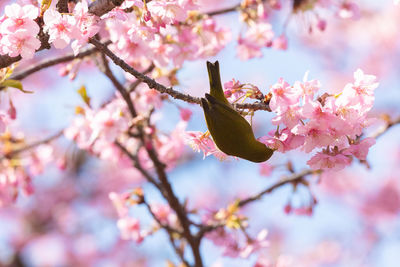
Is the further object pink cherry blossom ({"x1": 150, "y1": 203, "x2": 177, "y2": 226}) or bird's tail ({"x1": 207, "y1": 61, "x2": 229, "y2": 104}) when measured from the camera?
pink cherry blossom ({"x1": 150, "y1": 203, "x2": 177, "y2": 226})

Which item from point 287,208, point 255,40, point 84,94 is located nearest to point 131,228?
point 84,94

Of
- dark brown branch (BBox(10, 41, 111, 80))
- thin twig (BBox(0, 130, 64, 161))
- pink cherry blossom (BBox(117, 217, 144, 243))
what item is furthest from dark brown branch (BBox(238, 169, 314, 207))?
thin twig (BBox(0, 130, 64, 161))

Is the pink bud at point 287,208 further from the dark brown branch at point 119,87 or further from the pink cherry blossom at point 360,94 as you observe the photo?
the pink cherry blossom at point 360,94

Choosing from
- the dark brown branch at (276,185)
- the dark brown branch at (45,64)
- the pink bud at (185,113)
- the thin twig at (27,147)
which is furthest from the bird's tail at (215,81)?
the thin twig at (27,147)

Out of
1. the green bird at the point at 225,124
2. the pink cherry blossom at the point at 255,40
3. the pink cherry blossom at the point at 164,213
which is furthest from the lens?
the pink cherry blossom at the point at 164,213

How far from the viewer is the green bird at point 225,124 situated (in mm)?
1418

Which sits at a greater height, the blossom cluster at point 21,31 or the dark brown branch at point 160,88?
the blossom cluster at point 21,31

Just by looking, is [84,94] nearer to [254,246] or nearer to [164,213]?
[164,213]

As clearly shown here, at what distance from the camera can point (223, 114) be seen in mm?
1417

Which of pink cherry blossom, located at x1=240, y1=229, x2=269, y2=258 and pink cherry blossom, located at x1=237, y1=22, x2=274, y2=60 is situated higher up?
pink cherry blossom, located at x1=237, y1=22, x2=274, y2=60

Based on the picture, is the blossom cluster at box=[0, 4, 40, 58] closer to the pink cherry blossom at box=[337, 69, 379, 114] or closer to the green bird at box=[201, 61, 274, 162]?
the green bird at box=[201, 61, 274, 162]

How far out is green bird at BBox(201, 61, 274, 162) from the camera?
1.42 metres

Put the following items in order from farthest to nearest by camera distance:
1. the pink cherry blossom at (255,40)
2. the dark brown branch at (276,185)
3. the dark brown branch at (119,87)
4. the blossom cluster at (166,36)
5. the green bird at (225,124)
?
the pink cherry blossom at (255,40) → the dark brown branch at (276,185) → the dark brown branch at (119,87) → the blossom cluster at (166,36) → the green bird at (225,124)

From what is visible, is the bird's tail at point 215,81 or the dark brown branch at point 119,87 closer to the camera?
the bird's tail at point 215,81
